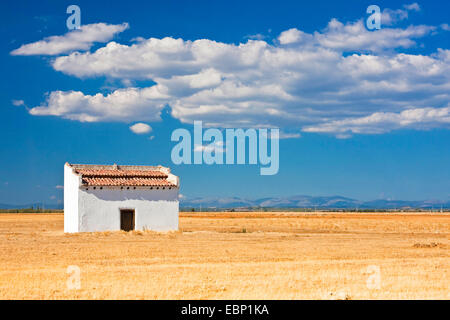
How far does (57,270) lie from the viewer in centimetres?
1941

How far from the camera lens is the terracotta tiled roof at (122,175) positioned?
43344 millimetres

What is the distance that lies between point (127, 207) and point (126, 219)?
880mm

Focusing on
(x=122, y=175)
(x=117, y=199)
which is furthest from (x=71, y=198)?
(x=122, y=175)

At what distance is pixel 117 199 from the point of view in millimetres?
43312

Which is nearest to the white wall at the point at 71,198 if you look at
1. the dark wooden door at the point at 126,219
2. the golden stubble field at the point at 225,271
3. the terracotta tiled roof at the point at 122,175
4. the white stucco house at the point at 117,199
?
the white stucco house at the point at 117,199

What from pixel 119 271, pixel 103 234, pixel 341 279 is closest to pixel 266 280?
pixel 341 279

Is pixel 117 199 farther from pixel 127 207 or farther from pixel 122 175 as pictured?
pixel 122 175

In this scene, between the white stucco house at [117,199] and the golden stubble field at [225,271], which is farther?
the white stucco house at [117,199]

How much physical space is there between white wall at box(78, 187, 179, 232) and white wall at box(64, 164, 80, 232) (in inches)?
20.5

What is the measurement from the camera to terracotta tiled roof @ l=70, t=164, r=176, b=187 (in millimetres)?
43344

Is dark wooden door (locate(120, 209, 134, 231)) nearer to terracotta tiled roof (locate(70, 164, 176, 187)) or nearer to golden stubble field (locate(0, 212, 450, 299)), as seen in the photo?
terracotta tiled roof (locate(70, 164, 176, 187))

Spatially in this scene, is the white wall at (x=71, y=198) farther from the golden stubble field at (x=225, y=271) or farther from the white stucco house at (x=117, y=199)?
the golden stubble field at (x=225, y=271)

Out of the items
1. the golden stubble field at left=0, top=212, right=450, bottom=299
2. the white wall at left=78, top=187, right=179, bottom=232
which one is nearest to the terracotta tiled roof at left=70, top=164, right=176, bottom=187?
the white wall at left=78, top=187, right=179, bottom=232
